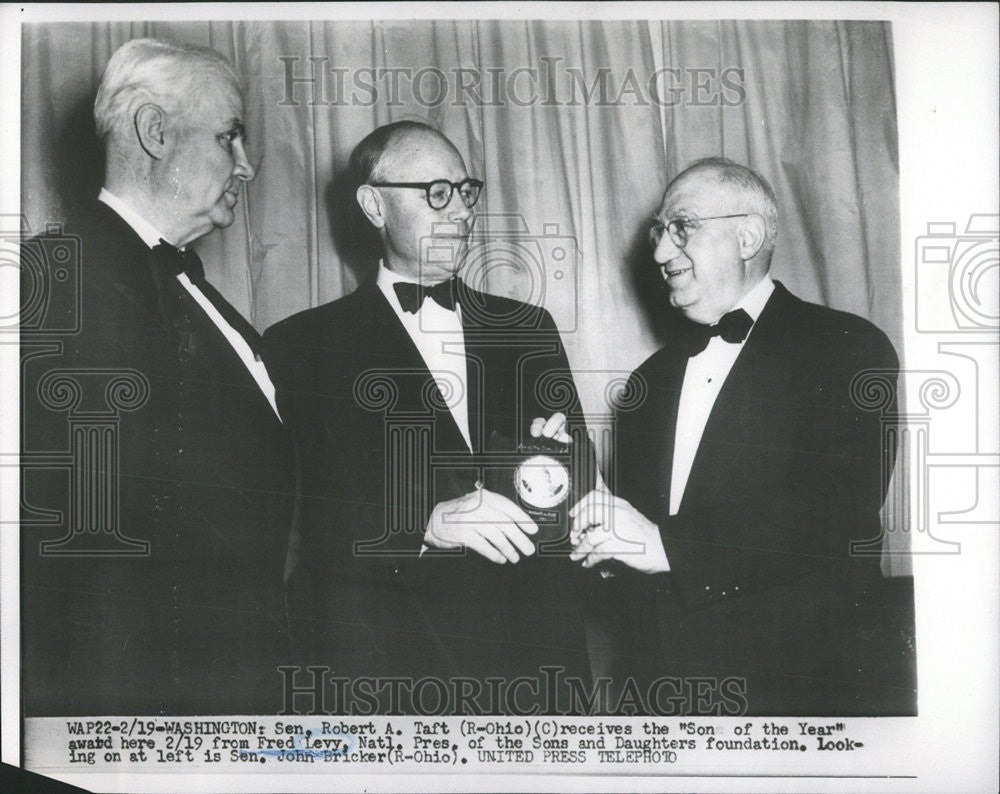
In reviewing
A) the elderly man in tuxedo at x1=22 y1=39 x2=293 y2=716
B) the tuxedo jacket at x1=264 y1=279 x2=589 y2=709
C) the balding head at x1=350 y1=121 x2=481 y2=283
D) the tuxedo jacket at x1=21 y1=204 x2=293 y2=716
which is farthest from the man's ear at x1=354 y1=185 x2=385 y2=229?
the tuxedo jacket at x1=21 y1=204 x2=293 y2=716

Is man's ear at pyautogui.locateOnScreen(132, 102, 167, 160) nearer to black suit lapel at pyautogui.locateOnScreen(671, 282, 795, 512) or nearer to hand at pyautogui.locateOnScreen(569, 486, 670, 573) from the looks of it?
hand at pyautogui.locateOnScreen(569, 486, 670, 573)

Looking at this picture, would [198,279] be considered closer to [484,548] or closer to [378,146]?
[378,146]

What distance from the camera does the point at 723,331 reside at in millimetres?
2975

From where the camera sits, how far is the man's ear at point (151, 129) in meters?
2.98

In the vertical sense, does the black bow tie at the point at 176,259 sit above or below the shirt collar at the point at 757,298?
above

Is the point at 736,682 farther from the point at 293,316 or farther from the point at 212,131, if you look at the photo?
the point at 212,131

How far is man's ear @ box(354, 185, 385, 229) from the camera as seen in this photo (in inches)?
117

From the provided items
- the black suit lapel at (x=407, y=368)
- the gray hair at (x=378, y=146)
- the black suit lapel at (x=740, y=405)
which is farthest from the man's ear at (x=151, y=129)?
the black suit lapel at (x=740, y=405)

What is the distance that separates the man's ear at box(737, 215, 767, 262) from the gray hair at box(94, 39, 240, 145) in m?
1.55

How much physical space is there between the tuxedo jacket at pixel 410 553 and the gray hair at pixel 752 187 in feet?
2.54

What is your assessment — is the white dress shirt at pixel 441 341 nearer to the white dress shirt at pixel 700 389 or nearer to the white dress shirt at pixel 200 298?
the white dress shirt at pixel 200 298

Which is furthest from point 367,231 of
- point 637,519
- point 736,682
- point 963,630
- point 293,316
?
point 963,630

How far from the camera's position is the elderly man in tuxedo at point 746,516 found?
2.94 m
